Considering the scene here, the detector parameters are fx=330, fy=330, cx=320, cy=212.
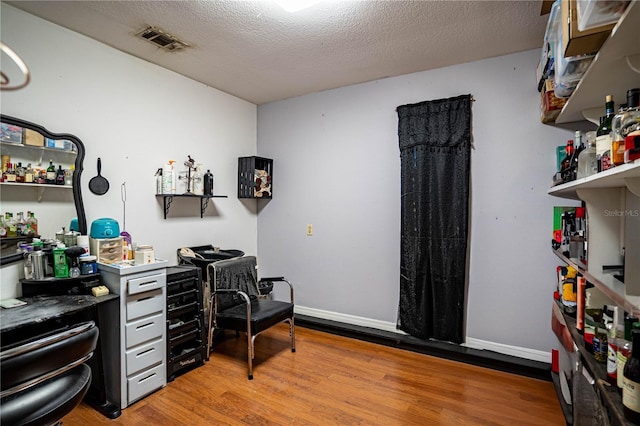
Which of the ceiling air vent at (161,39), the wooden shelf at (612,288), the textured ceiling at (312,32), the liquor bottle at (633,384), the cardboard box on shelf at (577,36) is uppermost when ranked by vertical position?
the textured ceiling at (312,32)

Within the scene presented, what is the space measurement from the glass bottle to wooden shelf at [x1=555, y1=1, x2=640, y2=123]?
0.66 ft

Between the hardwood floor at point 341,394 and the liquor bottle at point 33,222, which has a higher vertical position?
the liquor bottle at point 33,222

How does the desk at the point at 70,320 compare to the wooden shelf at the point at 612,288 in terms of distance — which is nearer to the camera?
the wooden shelf at the point at 612,288

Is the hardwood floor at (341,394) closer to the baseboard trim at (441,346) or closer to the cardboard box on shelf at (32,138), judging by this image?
the baseboard trim at (441,346)

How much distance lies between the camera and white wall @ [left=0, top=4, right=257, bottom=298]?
228 cm

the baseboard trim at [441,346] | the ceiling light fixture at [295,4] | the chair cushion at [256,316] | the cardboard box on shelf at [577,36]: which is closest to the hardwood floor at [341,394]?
the baseboard trim at [441,346]

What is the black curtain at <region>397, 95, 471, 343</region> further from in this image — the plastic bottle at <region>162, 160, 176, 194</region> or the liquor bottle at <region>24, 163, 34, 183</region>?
the liquor bottle at <region>24, 163, 34, 183</region>

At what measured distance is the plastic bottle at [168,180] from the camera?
3.03 meters

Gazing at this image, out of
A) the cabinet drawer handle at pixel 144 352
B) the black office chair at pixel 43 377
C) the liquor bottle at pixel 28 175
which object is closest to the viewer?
the black office chair at pixel 43 377

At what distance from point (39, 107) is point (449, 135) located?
126 inches

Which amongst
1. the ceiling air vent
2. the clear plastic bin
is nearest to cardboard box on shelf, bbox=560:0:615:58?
the clear plastic bin

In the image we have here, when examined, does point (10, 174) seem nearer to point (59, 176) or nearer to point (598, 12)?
point (59, 176)

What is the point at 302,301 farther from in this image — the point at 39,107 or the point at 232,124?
the point at 39,107

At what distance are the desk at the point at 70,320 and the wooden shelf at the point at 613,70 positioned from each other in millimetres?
2712
